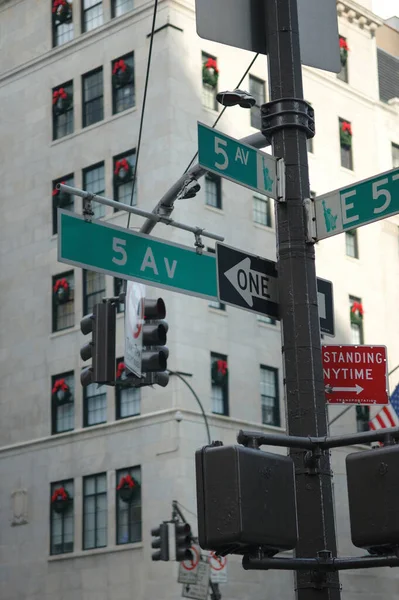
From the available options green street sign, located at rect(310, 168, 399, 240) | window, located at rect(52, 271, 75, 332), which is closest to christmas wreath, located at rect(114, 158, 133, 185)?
window, located at rect(52, 271, 75, 332)

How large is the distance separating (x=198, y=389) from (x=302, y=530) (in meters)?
34.4

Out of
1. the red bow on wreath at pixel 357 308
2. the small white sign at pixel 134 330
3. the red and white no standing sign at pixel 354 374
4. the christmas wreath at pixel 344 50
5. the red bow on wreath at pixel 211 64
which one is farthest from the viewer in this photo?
the christmas wreath at pixel 344 50

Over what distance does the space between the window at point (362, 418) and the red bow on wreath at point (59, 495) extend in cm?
1190

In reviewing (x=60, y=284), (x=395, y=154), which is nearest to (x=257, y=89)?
(x=395, y=154)

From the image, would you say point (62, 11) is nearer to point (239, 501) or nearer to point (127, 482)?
point (127, 482)

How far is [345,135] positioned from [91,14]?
11.8m

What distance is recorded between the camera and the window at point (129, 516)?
40719mm

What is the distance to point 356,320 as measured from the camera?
48375 mm

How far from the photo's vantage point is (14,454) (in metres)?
45.4

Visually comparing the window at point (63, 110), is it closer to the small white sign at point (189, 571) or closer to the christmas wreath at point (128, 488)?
the christmas wreath at point (128, 488)

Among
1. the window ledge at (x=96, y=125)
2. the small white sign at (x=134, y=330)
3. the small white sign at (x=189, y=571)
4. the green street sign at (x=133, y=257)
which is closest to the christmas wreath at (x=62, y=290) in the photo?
the window ledge at (x=96, y=125)

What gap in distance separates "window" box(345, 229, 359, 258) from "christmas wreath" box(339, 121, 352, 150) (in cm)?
376

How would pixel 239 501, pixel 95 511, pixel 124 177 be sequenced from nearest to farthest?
pixel 239 501 → pixel 95 511 → pixel 124 177

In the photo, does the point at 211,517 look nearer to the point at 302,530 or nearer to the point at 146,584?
the point at 302,530
